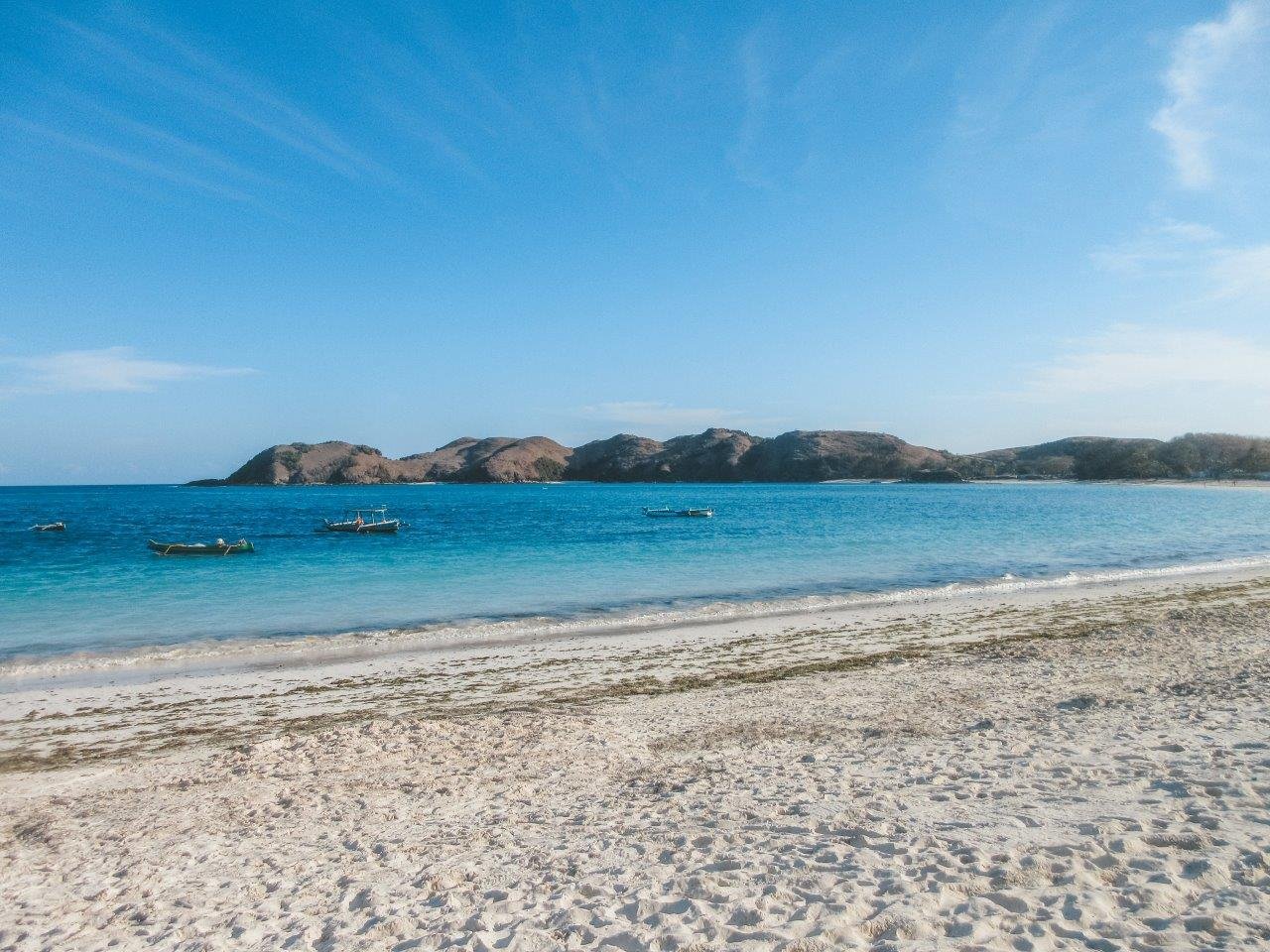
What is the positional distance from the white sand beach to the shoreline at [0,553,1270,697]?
6.22 ft

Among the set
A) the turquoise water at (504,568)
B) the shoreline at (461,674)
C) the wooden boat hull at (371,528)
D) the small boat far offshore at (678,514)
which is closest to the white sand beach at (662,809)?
the shoreline at (461,674)

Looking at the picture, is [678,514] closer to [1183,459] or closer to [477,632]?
[477,632]

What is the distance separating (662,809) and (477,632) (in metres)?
12.5

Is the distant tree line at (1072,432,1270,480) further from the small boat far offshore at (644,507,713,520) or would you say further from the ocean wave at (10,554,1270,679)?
the ocean wave at (10,554,1270,679)

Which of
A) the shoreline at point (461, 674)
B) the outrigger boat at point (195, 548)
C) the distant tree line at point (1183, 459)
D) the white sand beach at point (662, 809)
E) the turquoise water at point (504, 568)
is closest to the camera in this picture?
the white sand beach at point (662, 809)

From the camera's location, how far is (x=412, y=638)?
18.5m

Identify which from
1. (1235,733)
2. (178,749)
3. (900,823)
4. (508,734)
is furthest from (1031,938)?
(178,749)

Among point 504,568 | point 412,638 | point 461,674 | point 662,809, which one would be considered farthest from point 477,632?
point 504,568

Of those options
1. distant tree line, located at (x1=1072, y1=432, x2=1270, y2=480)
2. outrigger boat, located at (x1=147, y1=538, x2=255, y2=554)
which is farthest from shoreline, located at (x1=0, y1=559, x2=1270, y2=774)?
distant tree line, located at (x1=1072, y1=432, x2=1270, y2=480)

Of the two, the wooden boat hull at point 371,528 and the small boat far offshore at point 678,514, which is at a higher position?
the wooden boat hull at point 371,528

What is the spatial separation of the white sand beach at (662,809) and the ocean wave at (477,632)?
2516mm

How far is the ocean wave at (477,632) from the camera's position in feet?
53.5

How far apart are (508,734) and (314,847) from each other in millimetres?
3402

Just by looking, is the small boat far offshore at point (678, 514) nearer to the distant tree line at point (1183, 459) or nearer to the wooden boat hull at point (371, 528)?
the wooden boat hull at point (371, 528)
